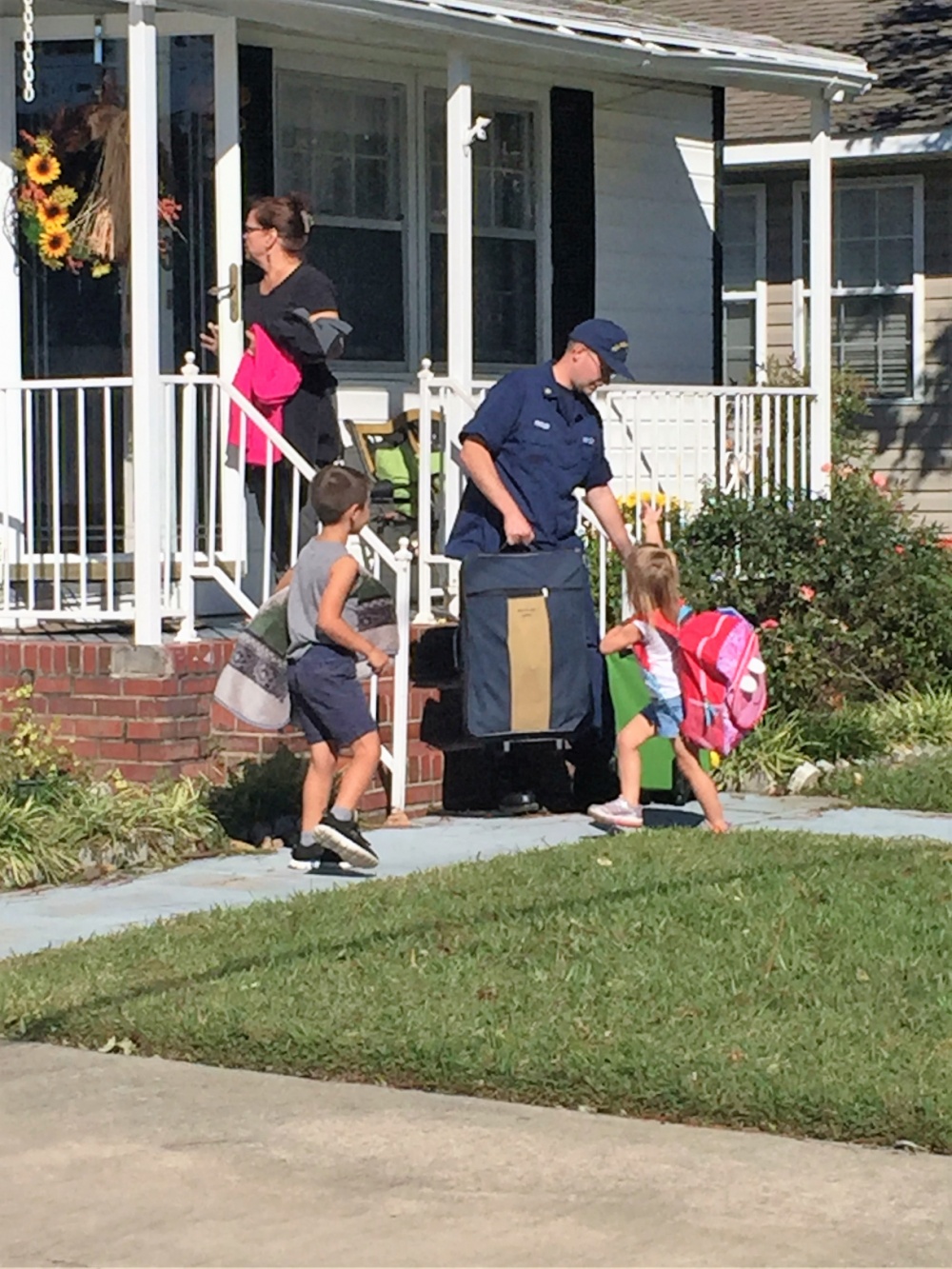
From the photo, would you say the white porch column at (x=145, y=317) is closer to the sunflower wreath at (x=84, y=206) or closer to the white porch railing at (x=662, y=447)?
the sunflower wreath at (x=84, y=206)

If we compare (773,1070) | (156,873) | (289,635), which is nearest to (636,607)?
(289,635)

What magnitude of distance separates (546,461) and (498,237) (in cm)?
374

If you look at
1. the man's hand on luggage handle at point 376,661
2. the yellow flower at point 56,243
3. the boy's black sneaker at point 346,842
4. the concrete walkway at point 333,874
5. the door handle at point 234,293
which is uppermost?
the yellow flower at point 56,243

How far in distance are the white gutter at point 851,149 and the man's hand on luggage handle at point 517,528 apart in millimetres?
8037

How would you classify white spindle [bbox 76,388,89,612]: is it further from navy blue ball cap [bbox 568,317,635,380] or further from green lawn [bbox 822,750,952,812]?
green lawn [bbox 822,750,952,812]

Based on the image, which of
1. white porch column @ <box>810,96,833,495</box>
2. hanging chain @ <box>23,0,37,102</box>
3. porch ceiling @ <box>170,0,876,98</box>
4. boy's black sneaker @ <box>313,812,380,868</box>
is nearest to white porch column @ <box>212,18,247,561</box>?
porch ceiling @ <box>170,0,876,98</box>

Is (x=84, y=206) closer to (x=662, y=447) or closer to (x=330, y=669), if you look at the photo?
(x=330, y=669)

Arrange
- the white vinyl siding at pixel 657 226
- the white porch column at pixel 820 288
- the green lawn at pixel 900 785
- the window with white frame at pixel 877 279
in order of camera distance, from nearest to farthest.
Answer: the green lawn at pixel 900 785 < the white porch column at pixel 820 288 < the white vinyl siding at pixel 657 226 < the window with white frame at pixel 877 279

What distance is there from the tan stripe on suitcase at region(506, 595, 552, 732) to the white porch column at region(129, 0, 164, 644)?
1.45 m

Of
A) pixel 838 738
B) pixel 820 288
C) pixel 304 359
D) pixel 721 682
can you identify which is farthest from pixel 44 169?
pixel 820 288

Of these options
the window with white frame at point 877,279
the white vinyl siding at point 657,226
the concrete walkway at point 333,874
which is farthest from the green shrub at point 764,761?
the window with white frame at point 877,279

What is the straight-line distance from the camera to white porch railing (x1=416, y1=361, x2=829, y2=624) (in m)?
10.8

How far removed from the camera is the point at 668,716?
9.02 meters

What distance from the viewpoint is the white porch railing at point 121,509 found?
9648 mm
